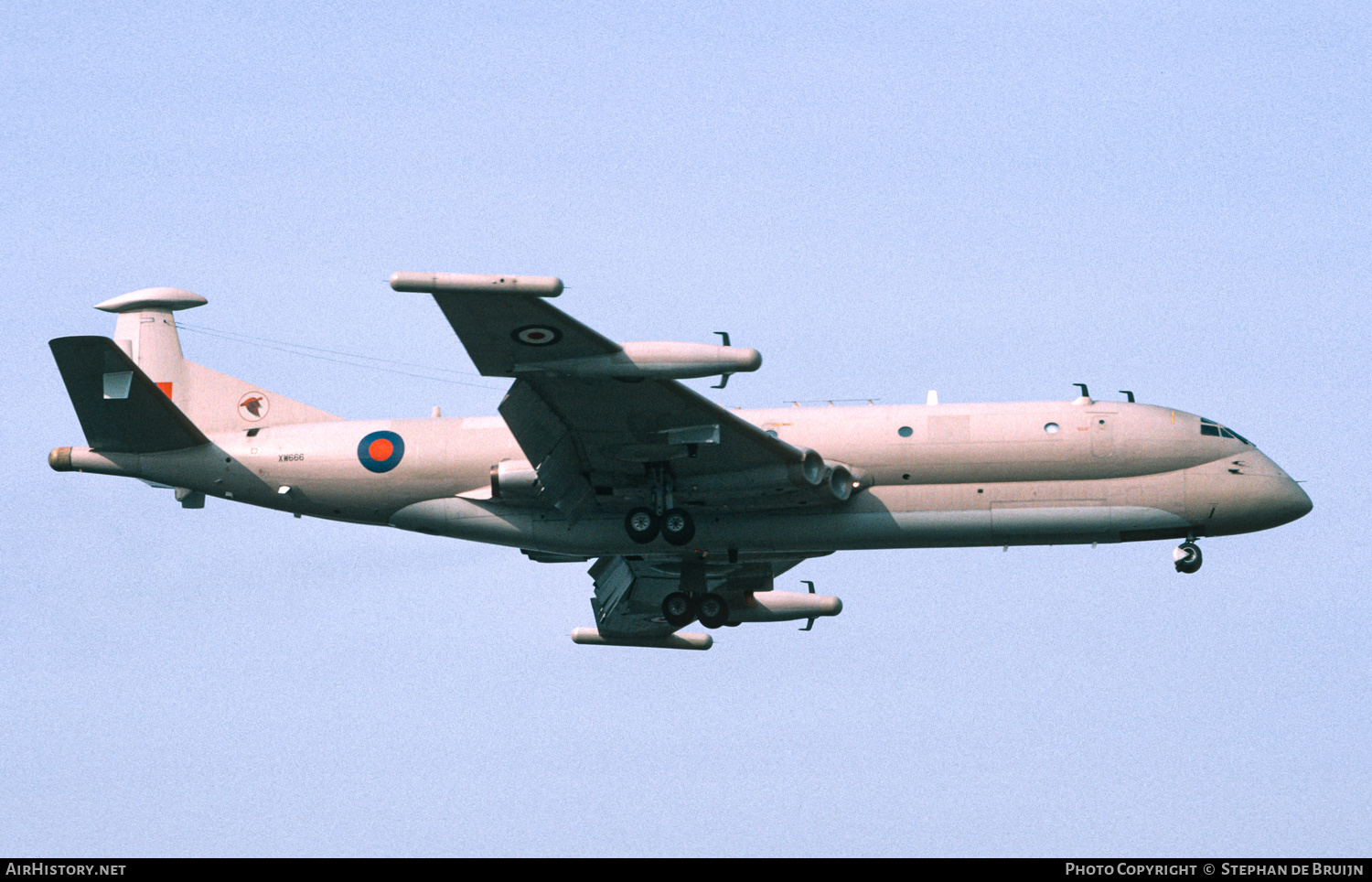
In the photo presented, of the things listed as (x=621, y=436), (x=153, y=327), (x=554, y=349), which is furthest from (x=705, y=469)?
(x=153, y=327)

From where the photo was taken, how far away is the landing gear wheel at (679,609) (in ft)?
129

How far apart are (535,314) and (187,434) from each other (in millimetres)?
12044

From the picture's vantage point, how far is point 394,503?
3769 centimetres

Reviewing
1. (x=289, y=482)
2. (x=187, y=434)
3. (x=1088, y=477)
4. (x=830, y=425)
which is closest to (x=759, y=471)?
(x=830, y=425)

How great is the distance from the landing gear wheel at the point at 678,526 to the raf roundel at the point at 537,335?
6.52m

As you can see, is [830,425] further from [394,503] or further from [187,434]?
[187,434]

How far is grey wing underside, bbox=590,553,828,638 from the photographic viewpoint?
1694 inches

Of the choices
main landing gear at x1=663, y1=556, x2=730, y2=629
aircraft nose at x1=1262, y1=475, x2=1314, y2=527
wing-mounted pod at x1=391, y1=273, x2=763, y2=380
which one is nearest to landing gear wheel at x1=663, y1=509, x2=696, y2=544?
main landing gear at x1=663, y1=556, x2=730, y2=629

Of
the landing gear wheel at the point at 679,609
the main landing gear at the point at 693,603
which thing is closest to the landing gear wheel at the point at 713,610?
the main landing gear at the point at 693,603

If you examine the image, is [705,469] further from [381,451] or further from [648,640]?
[648,640]

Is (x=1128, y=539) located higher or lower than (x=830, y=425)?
lower

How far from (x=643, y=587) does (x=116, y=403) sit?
14.7m

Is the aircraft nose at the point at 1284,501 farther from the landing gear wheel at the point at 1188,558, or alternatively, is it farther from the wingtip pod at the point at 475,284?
the wingtip pod at the point at 475,284
